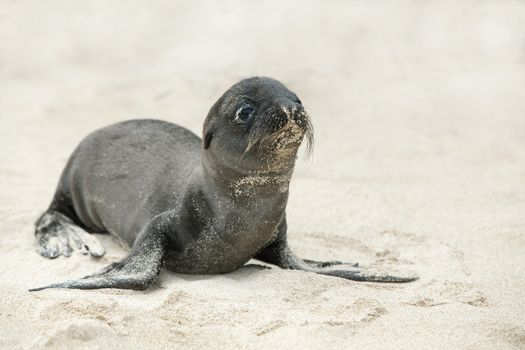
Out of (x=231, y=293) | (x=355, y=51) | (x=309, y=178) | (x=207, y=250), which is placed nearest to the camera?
(x=231, y=293)

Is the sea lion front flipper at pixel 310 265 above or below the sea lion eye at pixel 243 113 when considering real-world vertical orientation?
below

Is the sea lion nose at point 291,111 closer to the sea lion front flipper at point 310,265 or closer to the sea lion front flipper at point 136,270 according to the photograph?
the sea lion front flipper at point 310,265

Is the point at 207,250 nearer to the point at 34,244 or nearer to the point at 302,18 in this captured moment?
the point at 34,244

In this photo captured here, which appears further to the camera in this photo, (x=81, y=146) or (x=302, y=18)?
(x=302, y=18)

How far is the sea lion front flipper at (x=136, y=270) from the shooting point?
4.25 metres

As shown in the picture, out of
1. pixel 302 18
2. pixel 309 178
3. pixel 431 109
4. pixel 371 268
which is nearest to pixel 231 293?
pixel 371 268

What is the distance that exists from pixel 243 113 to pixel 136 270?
36.0 inches

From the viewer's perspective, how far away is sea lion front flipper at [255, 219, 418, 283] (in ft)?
15.1

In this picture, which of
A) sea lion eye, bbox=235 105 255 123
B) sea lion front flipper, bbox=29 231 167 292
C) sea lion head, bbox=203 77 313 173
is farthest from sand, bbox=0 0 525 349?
sea lion eye, bbox=235 105 255 123

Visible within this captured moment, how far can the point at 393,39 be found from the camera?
9.93 metres

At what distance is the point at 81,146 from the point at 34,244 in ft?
2.49

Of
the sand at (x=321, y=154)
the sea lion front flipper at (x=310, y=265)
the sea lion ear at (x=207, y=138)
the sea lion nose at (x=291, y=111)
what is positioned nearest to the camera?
the sand at (x=321, y=154)

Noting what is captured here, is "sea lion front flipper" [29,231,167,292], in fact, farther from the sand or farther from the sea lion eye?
the sea lion eye

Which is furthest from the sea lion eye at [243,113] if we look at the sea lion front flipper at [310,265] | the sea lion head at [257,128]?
the sea lion front flipper at [310,265]
